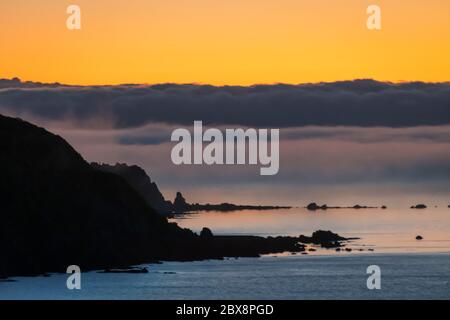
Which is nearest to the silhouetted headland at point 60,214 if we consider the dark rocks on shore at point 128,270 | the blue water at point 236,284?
the dark rocks on shore at point 128,270

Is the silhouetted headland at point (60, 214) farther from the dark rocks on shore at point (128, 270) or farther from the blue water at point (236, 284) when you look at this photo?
the blue water at point (236, 284)

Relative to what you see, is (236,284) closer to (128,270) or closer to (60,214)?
(128,270)

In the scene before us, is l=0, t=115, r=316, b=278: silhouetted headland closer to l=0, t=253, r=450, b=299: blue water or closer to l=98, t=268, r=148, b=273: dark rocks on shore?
l=98, t=268, r=148, b=273: dark rocks on shore

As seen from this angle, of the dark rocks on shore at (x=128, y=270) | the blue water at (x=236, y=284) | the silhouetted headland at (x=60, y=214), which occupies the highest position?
the silhouetted headland at (x=60, y=214)

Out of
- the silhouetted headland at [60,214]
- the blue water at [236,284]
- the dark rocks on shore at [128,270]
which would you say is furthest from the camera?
the dark rocks on shore at [128,270]

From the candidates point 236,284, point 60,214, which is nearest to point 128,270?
point 60,214

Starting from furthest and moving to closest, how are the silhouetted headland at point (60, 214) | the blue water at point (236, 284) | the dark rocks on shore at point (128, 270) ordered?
the dark rocks on shore at point (128, 270), the silhouetted headland at point (60, 214), the blue water at point (236, 284)

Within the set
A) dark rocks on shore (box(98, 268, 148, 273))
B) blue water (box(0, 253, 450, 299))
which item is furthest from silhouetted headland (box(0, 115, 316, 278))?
blue water (box(0, 253, 450, 299))

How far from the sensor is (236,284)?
174 m

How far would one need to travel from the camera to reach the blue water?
15712 centimetres

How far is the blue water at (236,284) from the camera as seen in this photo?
157125mm

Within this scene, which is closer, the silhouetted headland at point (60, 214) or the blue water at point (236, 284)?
the blue water at point (236, 284)
